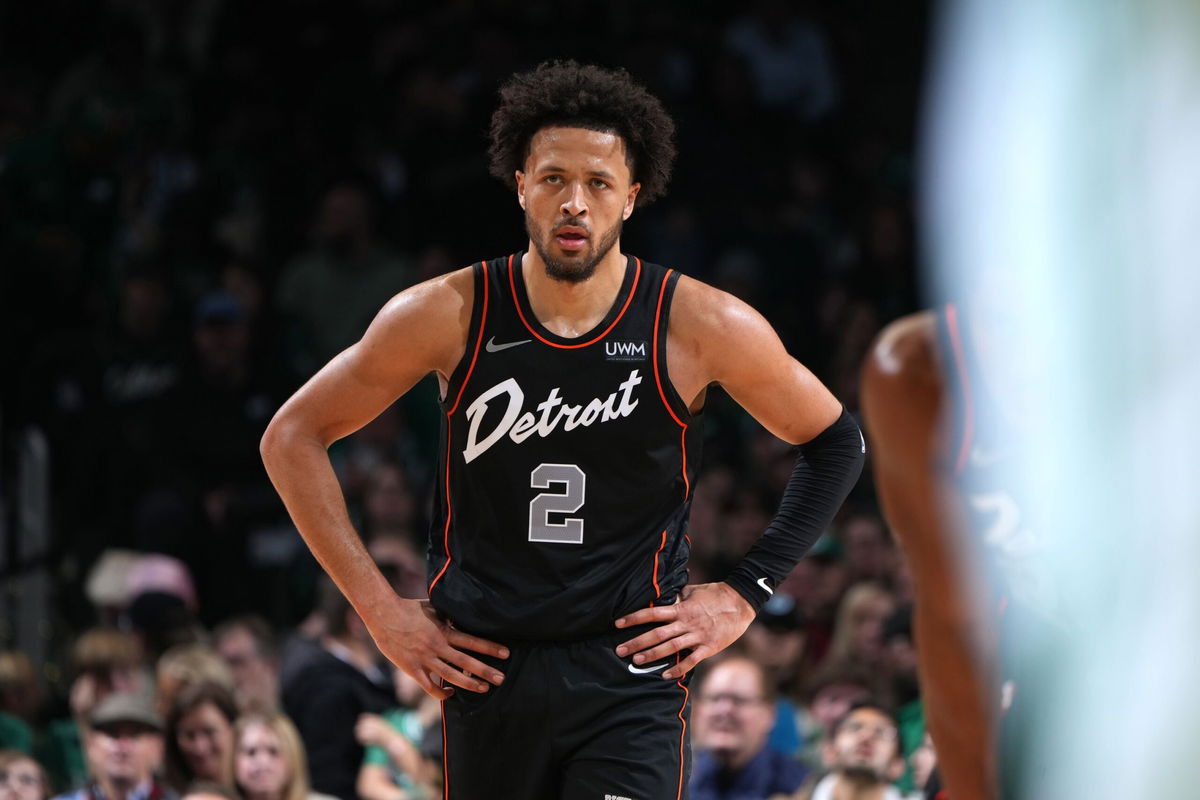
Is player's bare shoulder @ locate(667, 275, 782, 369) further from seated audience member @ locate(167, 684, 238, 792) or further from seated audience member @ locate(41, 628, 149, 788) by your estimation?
seated audience member @ locate(41, 628, 149, 788)

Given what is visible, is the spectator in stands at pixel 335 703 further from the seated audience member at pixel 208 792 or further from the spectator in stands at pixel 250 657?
the seated audience member at pixel 208 792

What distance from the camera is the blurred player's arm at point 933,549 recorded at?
3637 millimetres

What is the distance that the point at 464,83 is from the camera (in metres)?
10.5

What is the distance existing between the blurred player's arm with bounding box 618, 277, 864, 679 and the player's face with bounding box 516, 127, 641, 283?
0.22 metres

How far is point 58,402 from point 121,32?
3.23 metres

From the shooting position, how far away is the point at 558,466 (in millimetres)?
3383

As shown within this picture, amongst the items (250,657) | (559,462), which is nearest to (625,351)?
(559,462)

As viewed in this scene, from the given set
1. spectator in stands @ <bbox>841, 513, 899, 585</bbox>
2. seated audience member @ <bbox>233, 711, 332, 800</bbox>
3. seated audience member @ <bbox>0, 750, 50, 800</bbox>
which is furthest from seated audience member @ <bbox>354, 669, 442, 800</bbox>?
spectator in stands @ <bbox>841, 513, 899, 585</bbox>

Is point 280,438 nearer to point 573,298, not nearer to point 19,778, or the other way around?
point 573,298

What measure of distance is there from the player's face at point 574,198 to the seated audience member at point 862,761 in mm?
2845

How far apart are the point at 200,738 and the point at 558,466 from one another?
3180 mm

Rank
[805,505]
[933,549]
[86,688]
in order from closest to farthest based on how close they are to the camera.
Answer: [805,505]
[933,549]
[86,688]

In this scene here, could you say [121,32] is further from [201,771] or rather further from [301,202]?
[201,771]

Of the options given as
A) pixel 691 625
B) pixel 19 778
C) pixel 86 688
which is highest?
pixel 691 625
